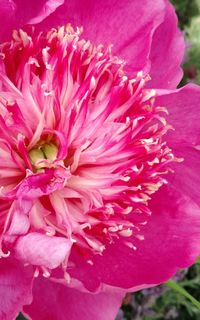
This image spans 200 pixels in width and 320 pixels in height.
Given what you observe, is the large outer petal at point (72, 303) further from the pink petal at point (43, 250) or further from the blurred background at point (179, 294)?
the blurred background at point (179, 294)

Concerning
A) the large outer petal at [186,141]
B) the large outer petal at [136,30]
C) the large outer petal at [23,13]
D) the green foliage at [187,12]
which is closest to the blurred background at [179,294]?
the green foliage at [187,12]

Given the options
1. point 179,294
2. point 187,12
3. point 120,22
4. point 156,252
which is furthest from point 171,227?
point 187,12

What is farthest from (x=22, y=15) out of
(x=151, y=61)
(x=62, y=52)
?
(x=151, y=61)

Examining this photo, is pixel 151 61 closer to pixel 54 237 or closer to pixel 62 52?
pixel 62 52

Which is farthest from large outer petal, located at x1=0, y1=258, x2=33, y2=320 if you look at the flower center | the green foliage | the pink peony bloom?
the green foliage

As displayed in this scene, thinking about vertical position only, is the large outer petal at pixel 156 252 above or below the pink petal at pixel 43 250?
below

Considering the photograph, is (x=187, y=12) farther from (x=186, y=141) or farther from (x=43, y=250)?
(x=43, y=250)

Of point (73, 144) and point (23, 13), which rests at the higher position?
point (23, 13)
